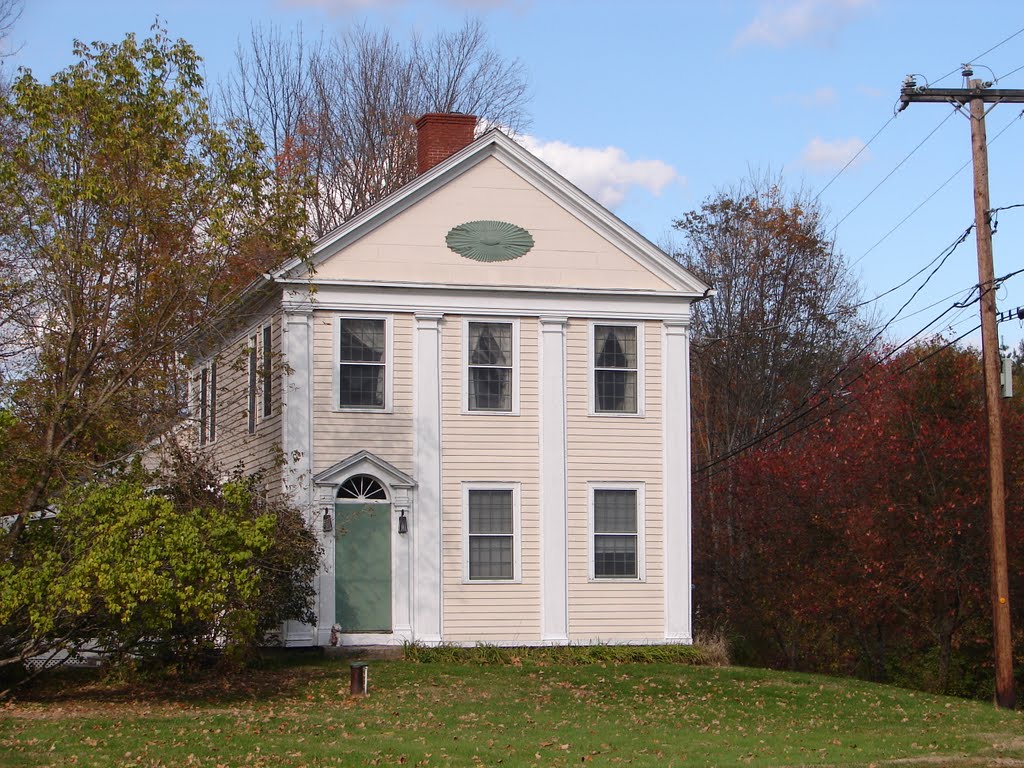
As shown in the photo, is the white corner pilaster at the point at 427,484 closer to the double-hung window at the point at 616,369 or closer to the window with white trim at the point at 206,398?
the double-hung window at the point at 616,369

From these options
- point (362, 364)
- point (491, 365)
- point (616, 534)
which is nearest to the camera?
point (362, 364)

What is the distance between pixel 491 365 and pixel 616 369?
2.26m

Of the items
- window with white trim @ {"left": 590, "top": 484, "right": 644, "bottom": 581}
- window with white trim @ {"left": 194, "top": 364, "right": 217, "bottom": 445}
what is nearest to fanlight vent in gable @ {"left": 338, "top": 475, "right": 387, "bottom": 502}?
window with white trim @ {"left": 590, "top": 484, "right": 644, "bottom": 581}

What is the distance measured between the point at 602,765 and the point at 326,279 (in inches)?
454

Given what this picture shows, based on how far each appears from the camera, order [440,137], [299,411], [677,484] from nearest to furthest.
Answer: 1. [299,411]
2. [677,484]
3. [440,137]

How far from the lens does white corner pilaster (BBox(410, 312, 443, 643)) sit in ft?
73.2

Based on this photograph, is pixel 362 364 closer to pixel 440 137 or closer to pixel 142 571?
pixel 440 137

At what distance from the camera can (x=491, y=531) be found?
22.9 metres

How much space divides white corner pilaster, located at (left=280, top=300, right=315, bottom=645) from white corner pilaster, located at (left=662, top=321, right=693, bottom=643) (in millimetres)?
5969

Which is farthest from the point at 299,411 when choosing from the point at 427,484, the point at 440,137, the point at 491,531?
the point at 440,137

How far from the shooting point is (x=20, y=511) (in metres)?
17.5

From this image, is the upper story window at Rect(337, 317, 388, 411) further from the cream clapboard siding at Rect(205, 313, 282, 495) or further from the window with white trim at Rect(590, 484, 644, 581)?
the window with white trim at Rect(590, 484, 644, 581)

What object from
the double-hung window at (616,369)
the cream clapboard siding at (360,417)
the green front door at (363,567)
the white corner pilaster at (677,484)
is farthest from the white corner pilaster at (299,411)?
the white corner pilaster at (677,484)

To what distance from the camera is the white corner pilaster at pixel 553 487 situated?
74.6 feet
